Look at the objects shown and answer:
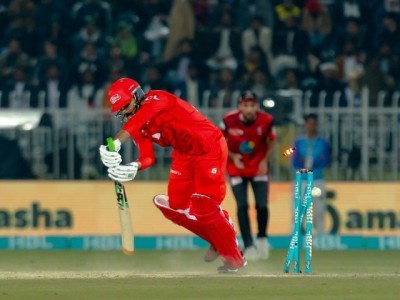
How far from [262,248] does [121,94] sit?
13.4 feet

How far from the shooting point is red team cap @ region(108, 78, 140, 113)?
13516mm

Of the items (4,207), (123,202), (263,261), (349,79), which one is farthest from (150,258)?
(349,79)

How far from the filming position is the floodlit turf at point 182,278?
469 inches

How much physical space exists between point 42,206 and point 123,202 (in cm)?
578

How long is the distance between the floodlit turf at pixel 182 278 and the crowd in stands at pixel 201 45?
506 cm

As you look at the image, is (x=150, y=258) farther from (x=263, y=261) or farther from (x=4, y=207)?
(x=4, y=207)

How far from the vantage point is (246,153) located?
1703cm

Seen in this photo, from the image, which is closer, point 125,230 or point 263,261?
point 125,230

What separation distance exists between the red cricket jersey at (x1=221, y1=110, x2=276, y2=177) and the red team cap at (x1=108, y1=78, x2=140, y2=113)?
355 centimetres

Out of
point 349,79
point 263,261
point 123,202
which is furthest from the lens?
point 349,79

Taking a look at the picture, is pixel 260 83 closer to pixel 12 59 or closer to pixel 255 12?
pixel 255 12

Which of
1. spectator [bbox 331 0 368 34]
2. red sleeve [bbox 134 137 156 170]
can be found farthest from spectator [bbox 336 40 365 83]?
red sleeve [bbox 134 137 156 170]

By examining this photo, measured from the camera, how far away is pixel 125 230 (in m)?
13.8

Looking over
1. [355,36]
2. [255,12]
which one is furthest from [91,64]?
[355,36]
